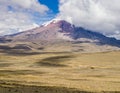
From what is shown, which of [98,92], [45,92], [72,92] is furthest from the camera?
[98,92]

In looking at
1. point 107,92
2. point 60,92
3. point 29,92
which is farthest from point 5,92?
point 107,92

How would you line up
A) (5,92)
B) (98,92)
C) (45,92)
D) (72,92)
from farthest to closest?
(98,92) < (72,92) < (45,92) < (5,92)

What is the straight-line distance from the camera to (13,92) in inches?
1140

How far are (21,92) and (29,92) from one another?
995 mm

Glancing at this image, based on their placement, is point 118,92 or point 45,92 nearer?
point 45,92

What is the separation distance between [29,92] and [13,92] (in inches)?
73.8

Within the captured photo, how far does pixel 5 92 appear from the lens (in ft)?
94.2

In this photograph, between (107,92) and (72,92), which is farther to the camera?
(107,92)

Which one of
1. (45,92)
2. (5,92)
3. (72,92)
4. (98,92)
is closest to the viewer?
(5,92)

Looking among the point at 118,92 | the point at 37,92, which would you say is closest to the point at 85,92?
the point at 118,92

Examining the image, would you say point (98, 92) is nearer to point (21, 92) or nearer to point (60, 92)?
point (60, 92)

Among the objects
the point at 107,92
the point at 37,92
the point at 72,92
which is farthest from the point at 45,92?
the point at 107,92

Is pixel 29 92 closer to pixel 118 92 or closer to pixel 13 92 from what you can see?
pixel 13 92

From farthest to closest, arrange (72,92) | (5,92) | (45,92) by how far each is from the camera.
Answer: (72,92), (45,92), (5,92)
